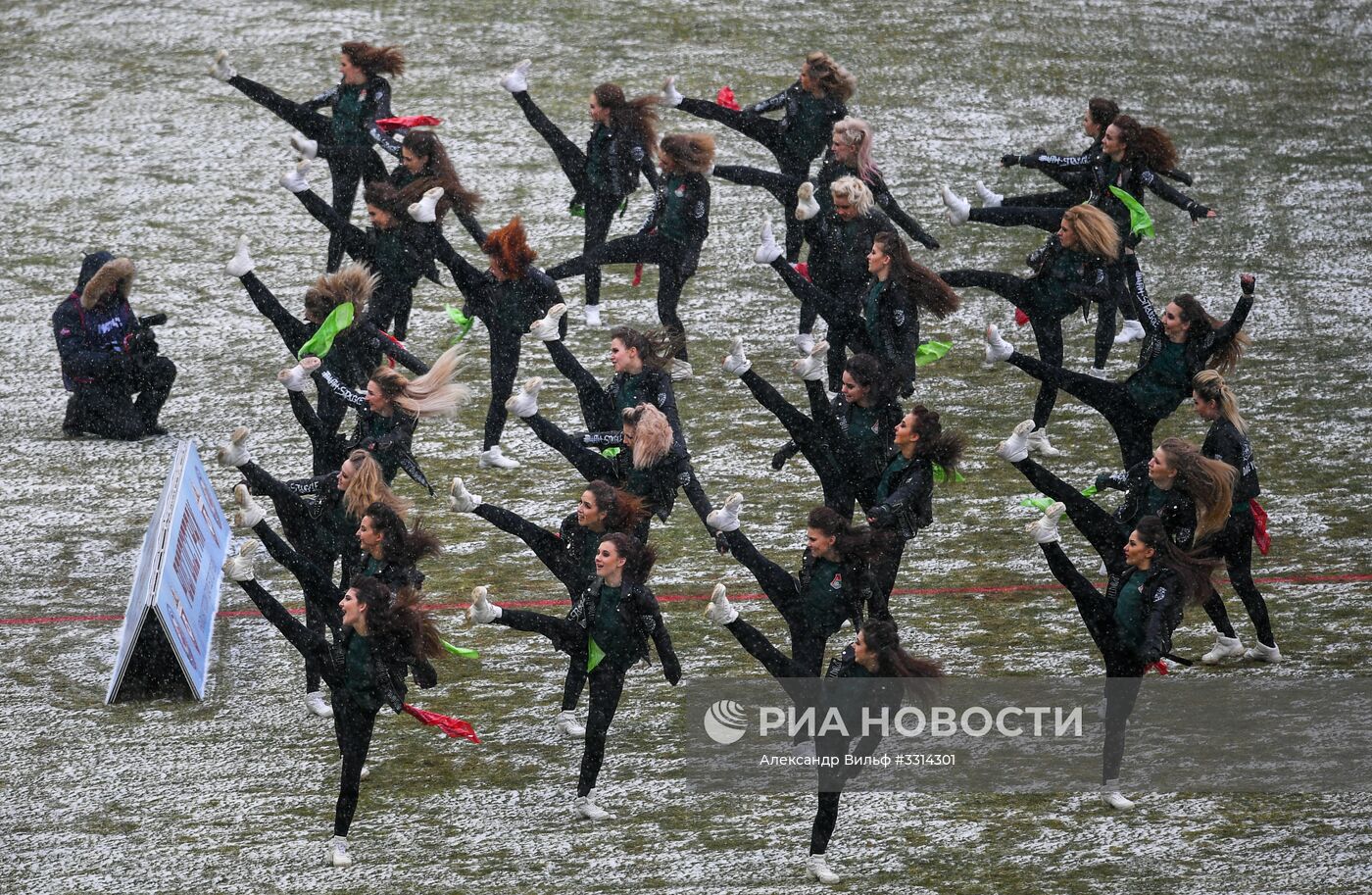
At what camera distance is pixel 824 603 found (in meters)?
8.52

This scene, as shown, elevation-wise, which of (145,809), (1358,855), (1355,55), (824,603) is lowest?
(145,809)

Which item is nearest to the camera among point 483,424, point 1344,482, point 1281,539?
point 1281,539

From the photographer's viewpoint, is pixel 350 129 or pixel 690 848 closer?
pixel 690 848

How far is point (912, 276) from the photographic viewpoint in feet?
35.9

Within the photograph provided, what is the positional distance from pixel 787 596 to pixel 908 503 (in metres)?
1.13

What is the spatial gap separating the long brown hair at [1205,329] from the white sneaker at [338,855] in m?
5.69

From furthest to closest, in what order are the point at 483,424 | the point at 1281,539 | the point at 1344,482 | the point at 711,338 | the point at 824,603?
the point at 711,338 < the point at 483,424 < the point at 1344,482 < the point at 1281,539 < the point at 824,603

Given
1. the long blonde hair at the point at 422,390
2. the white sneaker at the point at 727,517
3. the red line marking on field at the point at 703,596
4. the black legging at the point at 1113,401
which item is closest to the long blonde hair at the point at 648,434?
the white sneaker at the point at 727,517

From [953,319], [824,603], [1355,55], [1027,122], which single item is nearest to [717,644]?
[824,603]

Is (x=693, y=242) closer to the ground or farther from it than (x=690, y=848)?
farther from it

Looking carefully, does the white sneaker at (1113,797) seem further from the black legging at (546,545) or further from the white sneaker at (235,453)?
the white sneaker at (235,453)

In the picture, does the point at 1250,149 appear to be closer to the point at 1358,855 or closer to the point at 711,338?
the point at 711,338

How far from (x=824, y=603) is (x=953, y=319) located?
745 centimetres

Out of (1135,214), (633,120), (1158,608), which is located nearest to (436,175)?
(633,120)
